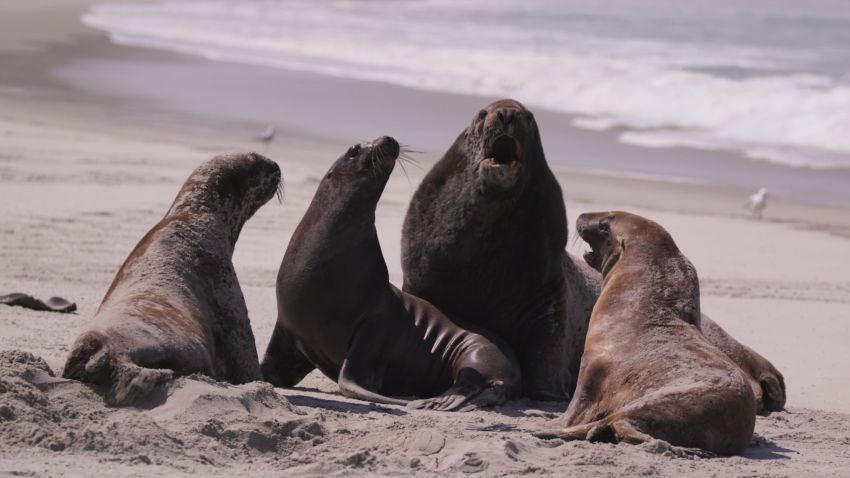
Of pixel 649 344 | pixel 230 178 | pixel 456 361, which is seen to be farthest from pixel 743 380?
pixel 230 178

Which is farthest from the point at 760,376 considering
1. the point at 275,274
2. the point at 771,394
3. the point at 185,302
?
the point at 275,274

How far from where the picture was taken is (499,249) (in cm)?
704

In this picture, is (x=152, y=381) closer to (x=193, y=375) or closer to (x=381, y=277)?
(x=193, y=375)

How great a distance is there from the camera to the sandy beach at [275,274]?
187 inches

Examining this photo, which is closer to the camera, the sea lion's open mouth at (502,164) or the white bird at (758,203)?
the sea lion's open mouth at (502,164)

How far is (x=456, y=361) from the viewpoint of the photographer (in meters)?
6.68

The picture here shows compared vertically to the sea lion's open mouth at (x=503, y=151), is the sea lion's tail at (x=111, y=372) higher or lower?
lower

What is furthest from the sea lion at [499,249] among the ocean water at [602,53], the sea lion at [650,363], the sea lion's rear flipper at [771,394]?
the ocean water at [602,53]

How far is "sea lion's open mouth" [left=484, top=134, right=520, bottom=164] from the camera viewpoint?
6.87 meters

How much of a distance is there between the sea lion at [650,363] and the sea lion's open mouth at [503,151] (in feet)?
1.91

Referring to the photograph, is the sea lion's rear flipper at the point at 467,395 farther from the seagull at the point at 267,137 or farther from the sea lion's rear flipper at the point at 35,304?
the seagull at the point at 267,137

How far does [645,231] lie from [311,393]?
1765 millimetres

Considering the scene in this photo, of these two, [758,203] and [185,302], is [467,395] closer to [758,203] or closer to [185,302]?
[185,302]

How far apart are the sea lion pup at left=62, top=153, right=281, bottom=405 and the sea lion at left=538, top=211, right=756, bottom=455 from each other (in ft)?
4.95
